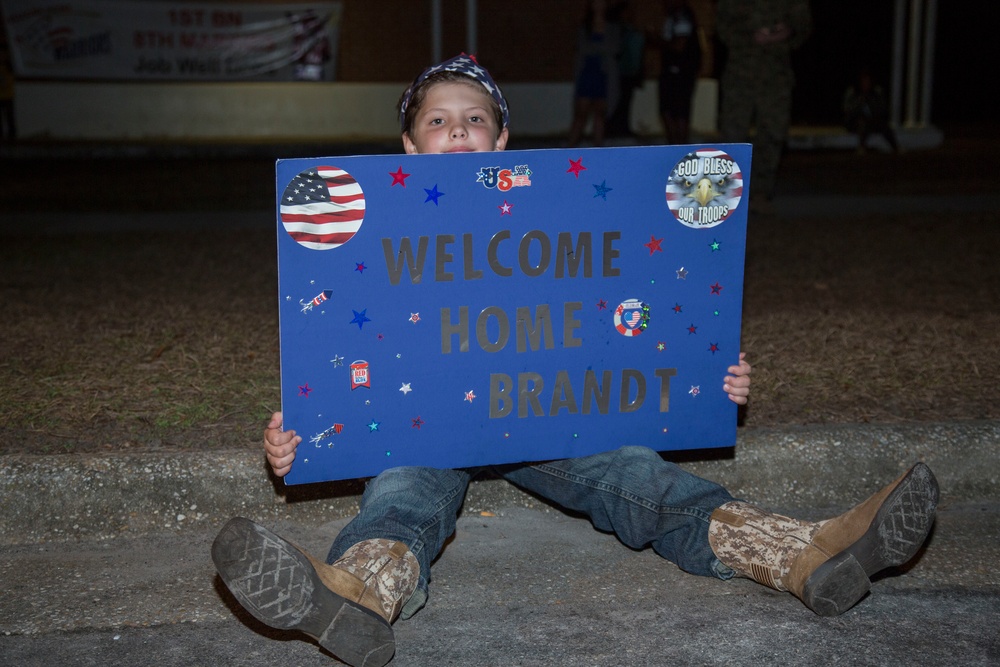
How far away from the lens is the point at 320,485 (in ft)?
9.80

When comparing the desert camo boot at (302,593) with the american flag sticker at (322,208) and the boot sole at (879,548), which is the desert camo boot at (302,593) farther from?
the boot sole at (879,548)

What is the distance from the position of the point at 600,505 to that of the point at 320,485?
2.74 feet

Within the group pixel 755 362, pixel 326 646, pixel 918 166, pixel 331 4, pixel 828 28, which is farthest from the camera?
pixel 828 28

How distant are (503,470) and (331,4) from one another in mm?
15932

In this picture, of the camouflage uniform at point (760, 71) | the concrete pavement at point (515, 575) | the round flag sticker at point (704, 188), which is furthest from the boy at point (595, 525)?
the camouflage uniform at point (760, 71)

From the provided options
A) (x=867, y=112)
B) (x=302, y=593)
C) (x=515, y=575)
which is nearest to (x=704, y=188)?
(x=515, y=575)

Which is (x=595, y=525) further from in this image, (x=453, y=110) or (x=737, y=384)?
(x=453, y=110)

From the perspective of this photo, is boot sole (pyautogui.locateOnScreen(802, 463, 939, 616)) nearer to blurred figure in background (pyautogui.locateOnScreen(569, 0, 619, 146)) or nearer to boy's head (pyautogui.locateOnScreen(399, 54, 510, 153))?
boy's head (pyautogui.locateOnScreen(399, 54, 510, 153))

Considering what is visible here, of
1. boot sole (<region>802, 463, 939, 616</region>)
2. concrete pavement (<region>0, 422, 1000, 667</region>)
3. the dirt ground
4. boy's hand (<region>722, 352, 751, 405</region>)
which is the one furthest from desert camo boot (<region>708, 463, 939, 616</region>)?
the dirt ground

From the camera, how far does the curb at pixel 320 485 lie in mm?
2844

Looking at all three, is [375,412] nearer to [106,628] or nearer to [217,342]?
[106,628]

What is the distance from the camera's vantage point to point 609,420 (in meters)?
2.59

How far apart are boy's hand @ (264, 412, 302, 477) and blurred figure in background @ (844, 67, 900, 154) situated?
14176 mm

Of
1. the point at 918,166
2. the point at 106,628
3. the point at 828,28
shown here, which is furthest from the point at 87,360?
the point at 828,28
